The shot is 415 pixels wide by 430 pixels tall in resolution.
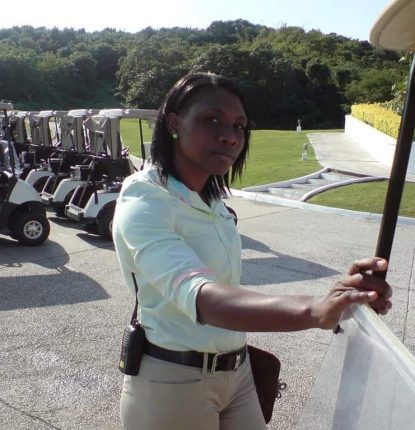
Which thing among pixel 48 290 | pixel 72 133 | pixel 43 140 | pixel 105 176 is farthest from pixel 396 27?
pixel 43 140

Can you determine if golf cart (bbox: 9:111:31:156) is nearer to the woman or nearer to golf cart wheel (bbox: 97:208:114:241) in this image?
golf cart wheel (bbox: 97:208:114:241)

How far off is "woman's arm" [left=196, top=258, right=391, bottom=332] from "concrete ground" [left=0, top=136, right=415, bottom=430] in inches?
88.8

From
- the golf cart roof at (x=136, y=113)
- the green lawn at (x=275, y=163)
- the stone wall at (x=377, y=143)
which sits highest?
the golf cart roof at (x=136, y=113)

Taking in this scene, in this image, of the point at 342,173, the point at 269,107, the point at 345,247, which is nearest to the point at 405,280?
the point at 345,247

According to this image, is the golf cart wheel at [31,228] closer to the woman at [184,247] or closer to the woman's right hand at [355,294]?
the woman at [184,247]

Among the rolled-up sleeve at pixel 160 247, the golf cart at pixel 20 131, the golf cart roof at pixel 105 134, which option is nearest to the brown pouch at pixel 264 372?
the rolled-up sleeve at pixel 160 247

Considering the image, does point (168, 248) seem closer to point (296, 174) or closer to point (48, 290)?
point (48, 290)

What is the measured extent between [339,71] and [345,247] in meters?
52.6

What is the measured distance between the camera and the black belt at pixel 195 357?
4.90 feet

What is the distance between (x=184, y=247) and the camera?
132 centimetres

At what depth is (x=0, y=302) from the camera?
507cm

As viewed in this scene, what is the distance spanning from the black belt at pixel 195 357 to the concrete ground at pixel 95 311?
1.84 metres

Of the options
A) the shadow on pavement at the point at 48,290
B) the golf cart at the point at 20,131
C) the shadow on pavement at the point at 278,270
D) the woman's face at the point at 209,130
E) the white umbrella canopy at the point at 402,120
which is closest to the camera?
the white umbrella canopy at the point at 402,120

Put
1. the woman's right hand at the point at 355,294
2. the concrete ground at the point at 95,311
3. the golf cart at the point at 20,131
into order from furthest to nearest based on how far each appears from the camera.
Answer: the golf cart at the point at 20,131 < the concrete ground at the point at 95,311 < the woman's right hand at the point at 355,294
